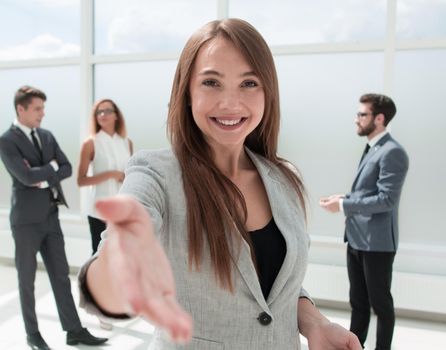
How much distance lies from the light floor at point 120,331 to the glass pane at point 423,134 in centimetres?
87

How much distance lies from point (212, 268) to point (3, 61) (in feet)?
17.8

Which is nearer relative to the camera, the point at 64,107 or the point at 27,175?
the point at 27,175

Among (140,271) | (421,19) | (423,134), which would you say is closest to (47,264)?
(140,271)

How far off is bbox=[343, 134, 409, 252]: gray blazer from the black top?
5.69ft

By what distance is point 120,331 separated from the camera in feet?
10.6

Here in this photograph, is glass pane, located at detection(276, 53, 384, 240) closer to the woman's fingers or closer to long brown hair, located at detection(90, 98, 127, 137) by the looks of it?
long brown hair, located at detection(90, 98, 127, 137)

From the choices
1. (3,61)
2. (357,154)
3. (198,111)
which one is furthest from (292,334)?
(3,61)

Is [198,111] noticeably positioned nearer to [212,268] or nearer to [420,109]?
[212,268]

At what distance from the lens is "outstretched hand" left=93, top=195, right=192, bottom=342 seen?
41 cm

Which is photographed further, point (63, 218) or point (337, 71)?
point (63, 218)

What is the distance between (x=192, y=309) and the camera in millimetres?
920

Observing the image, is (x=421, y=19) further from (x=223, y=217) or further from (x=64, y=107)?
(x=64, y=107)

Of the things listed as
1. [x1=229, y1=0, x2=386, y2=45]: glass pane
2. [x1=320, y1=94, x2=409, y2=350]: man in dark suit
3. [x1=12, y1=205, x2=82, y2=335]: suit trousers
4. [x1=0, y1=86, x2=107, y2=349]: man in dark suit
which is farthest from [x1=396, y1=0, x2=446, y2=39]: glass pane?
[x1=12, y1=205, x2=82, y2=335]: suit trousers

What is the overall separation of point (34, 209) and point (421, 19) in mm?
3461
